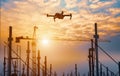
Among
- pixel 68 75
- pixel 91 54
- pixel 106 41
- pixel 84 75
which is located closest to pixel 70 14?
pixel 91 54

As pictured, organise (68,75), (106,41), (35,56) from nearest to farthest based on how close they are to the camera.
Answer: (35,56) < (106,41) < (68,75)

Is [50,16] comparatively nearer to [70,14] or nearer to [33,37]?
[70,14]

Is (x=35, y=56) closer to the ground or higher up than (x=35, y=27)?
closer to the ground

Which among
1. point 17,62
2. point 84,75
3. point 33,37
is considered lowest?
point 84,75

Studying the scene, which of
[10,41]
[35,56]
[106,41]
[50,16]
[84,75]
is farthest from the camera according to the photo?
[84,75]

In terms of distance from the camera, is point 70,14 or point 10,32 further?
point 70,14

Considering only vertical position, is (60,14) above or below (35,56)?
above

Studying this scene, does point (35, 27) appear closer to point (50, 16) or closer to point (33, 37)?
point (33, 37)

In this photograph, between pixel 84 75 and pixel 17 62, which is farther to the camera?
pixel 84 75

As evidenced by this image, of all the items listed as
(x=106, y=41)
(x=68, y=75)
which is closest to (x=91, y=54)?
(x=106, y=41)
